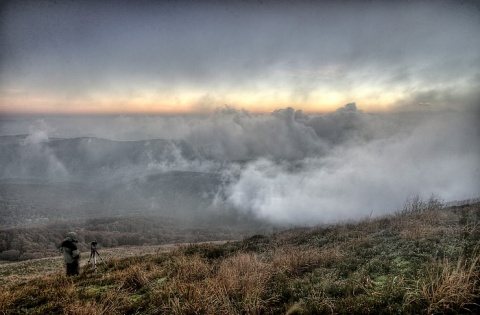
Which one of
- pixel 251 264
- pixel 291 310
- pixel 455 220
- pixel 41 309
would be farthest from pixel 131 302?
pixel 455 220

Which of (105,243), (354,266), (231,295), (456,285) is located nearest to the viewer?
(456,285)

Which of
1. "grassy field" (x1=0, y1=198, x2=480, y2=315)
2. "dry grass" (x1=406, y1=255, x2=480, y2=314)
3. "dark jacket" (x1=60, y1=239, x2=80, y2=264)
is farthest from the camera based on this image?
"dark jacket" (x1=60, y1=239, x2=80, y2=264)

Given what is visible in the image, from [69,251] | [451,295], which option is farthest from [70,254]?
[451,295]

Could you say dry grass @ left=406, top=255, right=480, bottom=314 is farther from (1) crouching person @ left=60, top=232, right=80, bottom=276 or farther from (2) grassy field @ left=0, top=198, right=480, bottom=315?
(1) crouching person @ left=60, top=232, right=80, bottom=276

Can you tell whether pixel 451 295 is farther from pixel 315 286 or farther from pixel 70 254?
pixel 70 254

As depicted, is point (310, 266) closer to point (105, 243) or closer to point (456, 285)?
point (456, 285)

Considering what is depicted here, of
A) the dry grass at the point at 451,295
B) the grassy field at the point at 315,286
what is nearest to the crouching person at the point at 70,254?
the grassy field at the point at 315,286

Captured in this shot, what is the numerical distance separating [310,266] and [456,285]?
3.79 m

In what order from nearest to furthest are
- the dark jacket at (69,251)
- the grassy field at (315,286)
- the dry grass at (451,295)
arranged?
the dry grass at (451,295), the grassy field at (315,286), the dark jacket at (69,251)

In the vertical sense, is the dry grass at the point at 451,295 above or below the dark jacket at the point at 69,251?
above

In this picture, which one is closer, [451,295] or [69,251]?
[451,295]

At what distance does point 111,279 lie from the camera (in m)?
8.52

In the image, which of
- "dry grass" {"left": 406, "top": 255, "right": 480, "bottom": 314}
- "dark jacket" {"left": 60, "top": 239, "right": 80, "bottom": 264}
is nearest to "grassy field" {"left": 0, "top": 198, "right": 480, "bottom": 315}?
"dry grass" {"left": 406, "top": 255, "right": 480, "bottom": 314}

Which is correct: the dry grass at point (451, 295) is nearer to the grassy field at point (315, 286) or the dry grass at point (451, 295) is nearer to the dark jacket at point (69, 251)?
the grassy field at point (315, 286)
